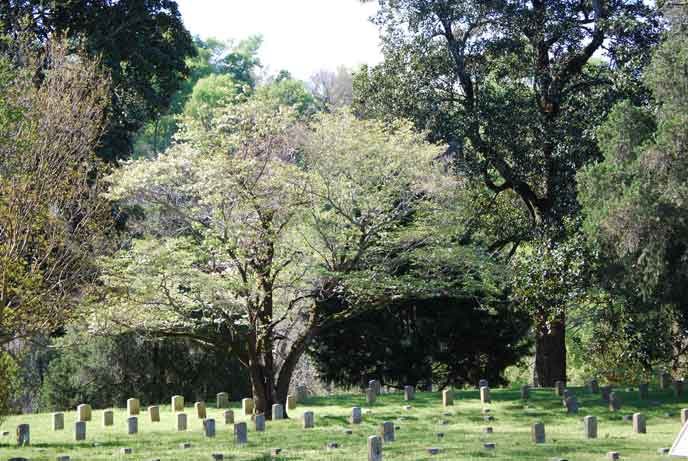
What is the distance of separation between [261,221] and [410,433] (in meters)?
5.19

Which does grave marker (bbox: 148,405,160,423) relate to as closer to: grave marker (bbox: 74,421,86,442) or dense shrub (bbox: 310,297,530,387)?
grave marker (bbox: 74,421,86,442)

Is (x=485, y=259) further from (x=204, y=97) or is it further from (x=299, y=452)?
(x=204, y=97)

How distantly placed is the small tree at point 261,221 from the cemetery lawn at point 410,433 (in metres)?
2.17

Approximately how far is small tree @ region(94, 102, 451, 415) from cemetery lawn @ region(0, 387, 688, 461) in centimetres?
217

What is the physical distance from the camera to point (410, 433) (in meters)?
15.5

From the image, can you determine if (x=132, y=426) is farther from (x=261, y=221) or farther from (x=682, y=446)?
(x=682, y=446)

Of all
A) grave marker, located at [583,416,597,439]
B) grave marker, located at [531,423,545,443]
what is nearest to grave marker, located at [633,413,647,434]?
grave marker, located at [583,416,597,439]

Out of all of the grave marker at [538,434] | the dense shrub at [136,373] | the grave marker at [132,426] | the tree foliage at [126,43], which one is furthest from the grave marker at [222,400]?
the grave marker at [538,434]

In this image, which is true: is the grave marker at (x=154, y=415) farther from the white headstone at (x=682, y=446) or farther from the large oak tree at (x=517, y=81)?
the white headstone at (x=682, y=446)

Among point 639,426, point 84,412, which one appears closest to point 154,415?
point 84,412

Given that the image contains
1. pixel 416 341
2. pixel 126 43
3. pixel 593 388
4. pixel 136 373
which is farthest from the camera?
pixel 416 341

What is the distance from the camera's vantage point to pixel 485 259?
20.6 meters

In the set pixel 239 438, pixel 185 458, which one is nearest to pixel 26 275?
pixel 185 458

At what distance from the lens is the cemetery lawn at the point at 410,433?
1273 centimetres
